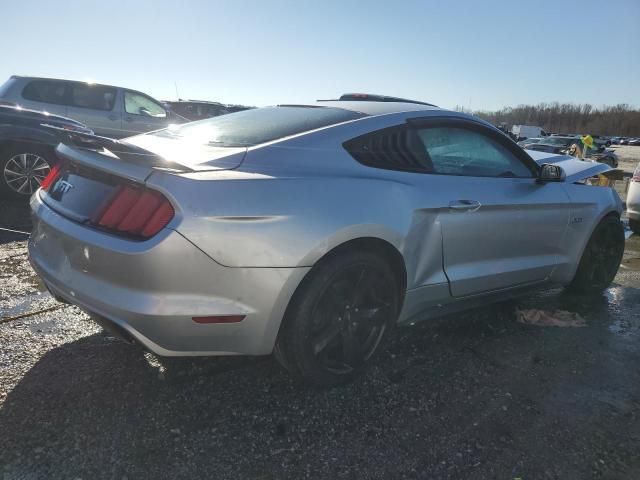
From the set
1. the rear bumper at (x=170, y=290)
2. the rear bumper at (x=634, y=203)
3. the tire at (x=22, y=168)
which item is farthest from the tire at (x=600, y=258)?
the tire at (x=22, y=168)

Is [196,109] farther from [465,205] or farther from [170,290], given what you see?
[170,290]

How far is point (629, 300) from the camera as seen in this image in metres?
4.46

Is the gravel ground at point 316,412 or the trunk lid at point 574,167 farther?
the trunk lid at point 574,167

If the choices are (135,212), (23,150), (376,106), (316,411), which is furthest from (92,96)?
(316,411)

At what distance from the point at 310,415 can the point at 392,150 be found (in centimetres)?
147

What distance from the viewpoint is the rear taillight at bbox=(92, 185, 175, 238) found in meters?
2.08

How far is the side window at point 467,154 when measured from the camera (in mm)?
3041

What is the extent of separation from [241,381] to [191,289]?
799 millimetres

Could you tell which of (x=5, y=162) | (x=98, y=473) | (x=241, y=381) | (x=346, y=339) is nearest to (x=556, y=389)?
(x=346, y=339)

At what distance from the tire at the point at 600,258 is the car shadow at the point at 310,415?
3.87 feet

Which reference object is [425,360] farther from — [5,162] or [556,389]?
[5,162]

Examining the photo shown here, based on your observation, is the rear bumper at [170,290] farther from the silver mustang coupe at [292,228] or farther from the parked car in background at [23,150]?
the parked car in background at [23,150]

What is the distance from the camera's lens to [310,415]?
2.42 m

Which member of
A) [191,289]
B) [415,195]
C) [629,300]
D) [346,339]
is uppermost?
[415,195]
